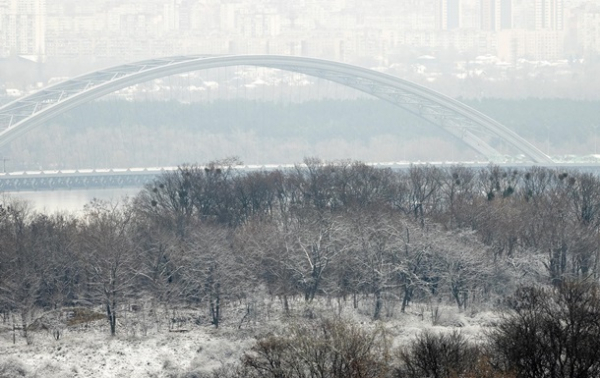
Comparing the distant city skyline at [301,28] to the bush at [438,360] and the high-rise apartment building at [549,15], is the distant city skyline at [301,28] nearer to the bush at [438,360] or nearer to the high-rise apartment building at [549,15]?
the high-rise apartment building at [549,15]

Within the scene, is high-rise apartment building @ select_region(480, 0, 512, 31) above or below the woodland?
above

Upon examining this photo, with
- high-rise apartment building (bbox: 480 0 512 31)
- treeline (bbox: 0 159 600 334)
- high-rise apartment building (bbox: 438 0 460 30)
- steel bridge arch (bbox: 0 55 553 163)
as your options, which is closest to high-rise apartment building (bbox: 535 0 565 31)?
high-rise apartment building (bbox: 480 0 512 31)

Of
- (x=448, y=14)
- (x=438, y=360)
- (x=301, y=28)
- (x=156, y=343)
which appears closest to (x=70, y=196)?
(x=156, y=343)

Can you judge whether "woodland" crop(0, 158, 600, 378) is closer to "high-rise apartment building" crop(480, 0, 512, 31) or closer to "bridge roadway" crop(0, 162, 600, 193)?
"bridge roadway" crop(0, 162, 600, 193)

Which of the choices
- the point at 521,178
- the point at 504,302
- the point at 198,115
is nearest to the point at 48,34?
the point at 198,115

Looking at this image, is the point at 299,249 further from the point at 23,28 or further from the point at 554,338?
the point at 23,28

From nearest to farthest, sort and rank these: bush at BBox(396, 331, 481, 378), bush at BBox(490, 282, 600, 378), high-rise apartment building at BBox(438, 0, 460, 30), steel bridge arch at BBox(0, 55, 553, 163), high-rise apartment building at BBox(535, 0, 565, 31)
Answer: bush at BBox(490, 282, 600, 378) < bush at BBox(396, 331, 481, 378) < steel bridge arch at BBox(0, 55, 553, 163) < high-rise apartment building at BBox(535, 0, 565, 31) < high-rise apartment building at BBox(438, 0, 460, 30)

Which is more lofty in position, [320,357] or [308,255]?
[308,255]
